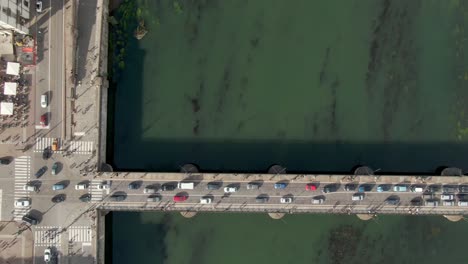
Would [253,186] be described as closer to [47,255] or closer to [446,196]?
[446,196]

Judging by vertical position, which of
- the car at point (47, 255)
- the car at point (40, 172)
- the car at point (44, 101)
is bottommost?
the car at point (47, 255)

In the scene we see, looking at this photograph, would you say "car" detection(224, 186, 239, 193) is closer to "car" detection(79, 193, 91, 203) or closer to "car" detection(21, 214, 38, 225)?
"car" detection(79, 193, 91, 203)

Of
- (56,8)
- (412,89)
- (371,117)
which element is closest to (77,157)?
(56,8)

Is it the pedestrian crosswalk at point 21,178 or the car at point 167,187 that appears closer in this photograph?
the pedestrian crosswalk at point 21,178

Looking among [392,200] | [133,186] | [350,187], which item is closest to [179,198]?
[133,186]

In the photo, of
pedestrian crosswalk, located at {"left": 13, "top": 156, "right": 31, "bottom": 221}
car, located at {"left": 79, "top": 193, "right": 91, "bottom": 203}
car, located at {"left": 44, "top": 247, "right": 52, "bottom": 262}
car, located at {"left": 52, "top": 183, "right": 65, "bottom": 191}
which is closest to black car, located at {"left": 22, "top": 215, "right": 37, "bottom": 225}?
pedestrian crosswalk, located at {"left": 13, "top": 156, "right": 31, "bottom": 221}

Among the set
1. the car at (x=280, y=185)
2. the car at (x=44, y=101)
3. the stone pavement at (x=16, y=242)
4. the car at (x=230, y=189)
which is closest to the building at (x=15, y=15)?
the car at (x=44, y=101)

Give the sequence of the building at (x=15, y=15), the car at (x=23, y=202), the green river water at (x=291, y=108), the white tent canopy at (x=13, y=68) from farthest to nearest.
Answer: the green river water at (x=291, y=108) → the car at (x=23, y=202) → the white tent canopy at (x=13, y=68) → the building at (x=15, y=15)

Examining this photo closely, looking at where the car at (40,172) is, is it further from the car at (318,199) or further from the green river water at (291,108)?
the car at (318,199)
